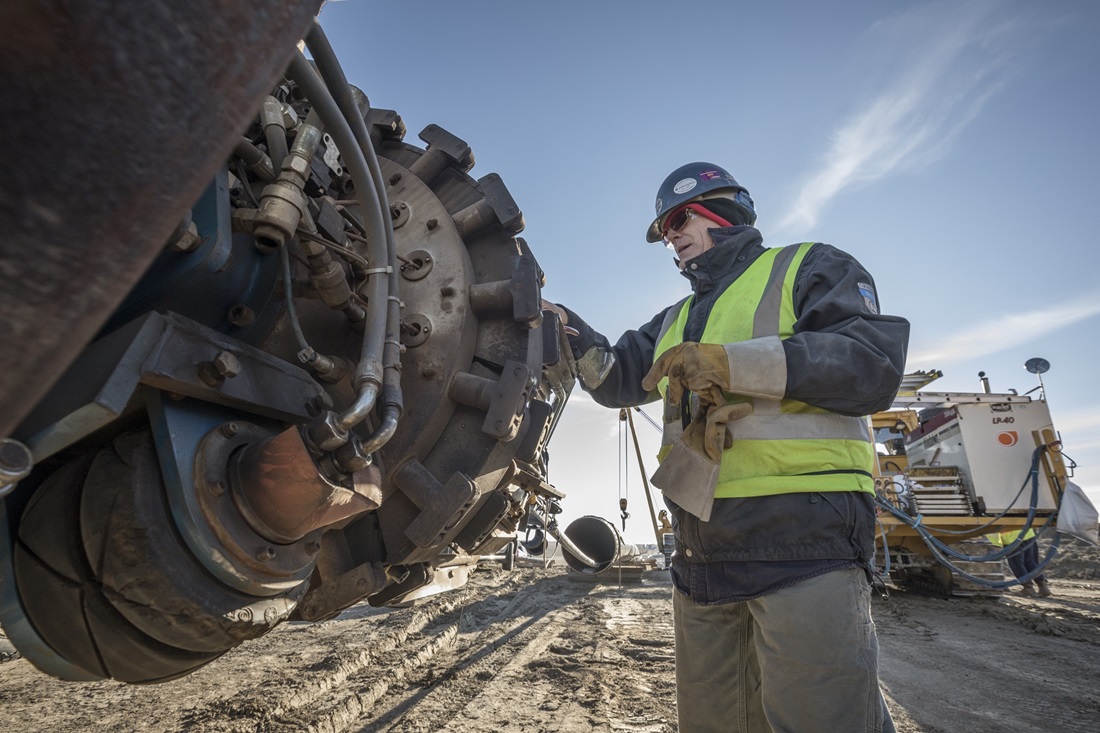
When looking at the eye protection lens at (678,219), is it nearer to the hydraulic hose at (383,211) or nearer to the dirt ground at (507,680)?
the hydraulic hose at (383,211)

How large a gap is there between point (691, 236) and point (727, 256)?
0.26 meters

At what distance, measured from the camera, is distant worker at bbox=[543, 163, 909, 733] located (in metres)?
1.59

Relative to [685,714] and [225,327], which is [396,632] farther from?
[225,327]

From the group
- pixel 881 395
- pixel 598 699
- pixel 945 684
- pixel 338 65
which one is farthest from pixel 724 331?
pixel 945 684

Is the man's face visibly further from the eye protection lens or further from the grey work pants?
the grey work pants

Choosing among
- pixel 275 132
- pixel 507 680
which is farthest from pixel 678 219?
pixel 507 680

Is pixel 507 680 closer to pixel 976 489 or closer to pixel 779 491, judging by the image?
pixel 779 491

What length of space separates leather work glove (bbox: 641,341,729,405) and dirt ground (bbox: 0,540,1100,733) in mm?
2021

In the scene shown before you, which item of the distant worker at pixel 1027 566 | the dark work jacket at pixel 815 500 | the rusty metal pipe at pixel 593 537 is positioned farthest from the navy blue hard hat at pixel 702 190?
the distant worker at pixel 1027 566

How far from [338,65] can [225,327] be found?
672 mm

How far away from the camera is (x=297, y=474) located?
1126mm

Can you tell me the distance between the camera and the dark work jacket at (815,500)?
165 cm

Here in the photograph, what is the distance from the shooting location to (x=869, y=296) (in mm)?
1862

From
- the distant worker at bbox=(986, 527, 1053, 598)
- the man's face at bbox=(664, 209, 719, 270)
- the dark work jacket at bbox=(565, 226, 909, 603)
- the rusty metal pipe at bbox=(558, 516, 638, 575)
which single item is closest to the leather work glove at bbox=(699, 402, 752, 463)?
the dark work jacket at bbox=(565, 226, 909, 603)
